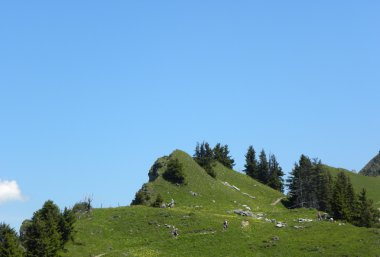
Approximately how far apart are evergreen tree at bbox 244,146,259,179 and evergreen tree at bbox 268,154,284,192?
526 cm

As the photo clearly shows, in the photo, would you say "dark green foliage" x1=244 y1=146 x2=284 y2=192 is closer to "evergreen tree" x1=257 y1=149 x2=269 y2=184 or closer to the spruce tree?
"evergreen tree" x1=257 y1=149 x2=269 y2=184

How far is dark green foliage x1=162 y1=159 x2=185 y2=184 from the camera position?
12988cm

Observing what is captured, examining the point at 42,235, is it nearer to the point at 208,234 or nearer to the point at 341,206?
the point at 208,234

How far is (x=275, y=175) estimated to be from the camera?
177 m

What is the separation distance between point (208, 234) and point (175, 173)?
39662 mm

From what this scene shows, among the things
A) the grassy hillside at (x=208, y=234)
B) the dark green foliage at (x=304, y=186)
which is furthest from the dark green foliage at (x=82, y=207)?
the dark green foliage at (x=304, y=186)

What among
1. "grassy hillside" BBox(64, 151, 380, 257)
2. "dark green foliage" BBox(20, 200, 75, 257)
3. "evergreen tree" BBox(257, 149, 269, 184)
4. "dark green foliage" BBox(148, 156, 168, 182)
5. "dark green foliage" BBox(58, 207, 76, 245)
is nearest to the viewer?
"dark green foliage" BBox(20, 200, 75, 257)

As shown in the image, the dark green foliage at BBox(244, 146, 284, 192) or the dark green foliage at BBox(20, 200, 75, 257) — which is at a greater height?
the dark green foliage at BBox(244, 146, 284, 192)

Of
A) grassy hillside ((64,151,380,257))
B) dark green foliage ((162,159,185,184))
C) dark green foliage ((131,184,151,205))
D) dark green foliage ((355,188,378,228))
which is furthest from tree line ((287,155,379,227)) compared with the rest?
dark green foliage ((131,184,151,205))

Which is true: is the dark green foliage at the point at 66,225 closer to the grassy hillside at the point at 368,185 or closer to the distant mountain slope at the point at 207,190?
the distant mountain slope at the point at 207,190

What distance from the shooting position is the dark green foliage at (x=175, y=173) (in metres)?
130

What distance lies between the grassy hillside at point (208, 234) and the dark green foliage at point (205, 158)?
26.6 metres

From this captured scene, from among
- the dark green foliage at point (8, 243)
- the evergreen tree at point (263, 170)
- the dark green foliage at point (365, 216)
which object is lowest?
the dark green foliage at point (8, 243)

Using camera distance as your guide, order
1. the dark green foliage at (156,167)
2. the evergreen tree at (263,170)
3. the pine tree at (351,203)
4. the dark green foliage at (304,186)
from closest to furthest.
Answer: the pine tree at (351,203), the dark green foliage at (156,167), the dark green foliage at (304,186), the evergreen tree at (263,170)
